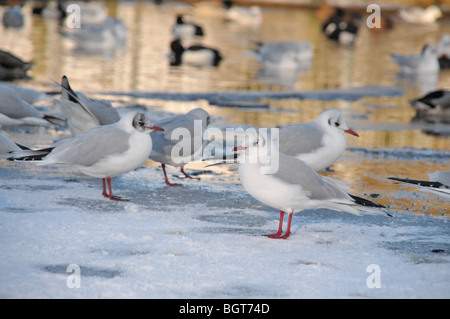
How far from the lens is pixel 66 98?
6.88 m

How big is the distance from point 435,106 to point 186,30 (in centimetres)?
1463

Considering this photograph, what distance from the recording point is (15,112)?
803 cm

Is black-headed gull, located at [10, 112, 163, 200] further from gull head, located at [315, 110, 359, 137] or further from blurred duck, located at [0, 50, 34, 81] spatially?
blurred duck, located at [0, 50, 34, 81]

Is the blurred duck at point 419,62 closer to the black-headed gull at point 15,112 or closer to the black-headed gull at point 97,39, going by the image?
the black-headed gull at point 97,39

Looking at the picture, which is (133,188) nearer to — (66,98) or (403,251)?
(66,98)

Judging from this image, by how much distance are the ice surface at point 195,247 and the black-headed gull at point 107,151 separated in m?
0.30

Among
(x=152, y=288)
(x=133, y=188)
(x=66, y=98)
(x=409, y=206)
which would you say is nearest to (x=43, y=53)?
(x=66, y=98)

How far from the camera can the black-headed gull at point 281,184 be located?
4695mm

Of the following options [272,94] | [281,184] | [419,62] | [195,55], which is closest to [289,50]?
[195,55]

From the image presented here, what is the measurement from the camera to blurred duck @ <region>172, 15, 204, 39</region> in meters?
24.3

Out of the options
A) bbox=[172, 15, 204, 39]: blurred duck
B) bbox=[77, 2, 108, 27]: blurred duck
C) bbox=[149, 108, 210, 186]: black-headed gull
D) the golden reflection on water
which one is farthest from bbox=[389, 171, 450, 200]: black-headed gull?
bbox=[77, 2, 108, 27]: blurred duck

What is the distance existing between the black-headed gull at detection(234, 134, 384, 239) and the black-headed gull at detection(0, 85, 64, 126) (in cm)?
408
